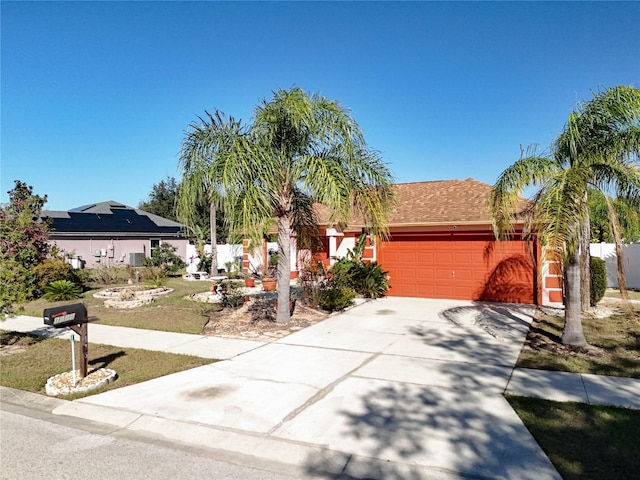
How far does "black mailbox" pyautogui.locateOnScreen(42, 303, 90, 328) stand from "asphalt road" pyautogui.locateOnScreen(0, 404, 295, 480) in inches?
53.1

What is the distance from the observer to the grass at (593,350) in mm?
6863

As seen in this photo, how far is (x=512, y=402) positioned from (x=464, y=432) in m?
1.21

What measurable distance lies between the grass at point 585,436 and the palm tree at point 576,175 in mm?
2826

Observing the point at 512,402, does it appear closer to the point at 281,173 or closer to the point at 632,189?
the point at 632,189

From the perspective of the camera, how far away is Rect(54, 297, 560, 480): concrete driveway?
4.13 meters

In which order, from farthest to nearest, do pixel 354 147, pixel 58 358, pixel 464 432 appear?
pixel 354 147 → pixel 58 358 → pixel 464 432

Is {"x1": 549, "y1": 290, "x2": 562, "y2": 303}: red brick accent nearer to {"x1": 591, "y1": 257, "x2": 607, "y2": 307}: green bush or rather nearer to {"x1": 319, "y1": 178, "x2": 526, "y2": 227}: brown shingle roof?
{"x1": 591, "y1": 257, "x2": 607, "y2": 307}: green bush

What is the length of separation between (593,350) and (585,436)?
3.99 m

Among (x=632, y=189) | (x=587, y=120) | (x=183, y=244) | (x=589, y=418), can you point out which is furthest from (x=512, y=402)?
(x=183, y=244)

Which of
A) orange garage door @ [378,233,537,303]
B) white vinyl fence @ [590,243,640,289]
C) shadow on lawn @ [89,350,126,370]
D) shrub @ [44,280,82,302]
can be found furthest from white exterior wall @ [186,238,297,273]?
white vinyl fence @ [590,243,640,289]

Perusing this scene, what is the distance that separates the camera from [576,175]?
7.19m

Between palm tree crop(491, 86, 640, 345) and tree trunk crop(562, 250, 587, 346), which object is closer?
palm tree crop(491, 86, 640, 345)

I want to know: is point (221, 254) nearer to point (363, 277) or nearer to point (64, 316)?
point (363, 277)

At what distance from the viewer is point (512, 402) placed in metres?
5.45
